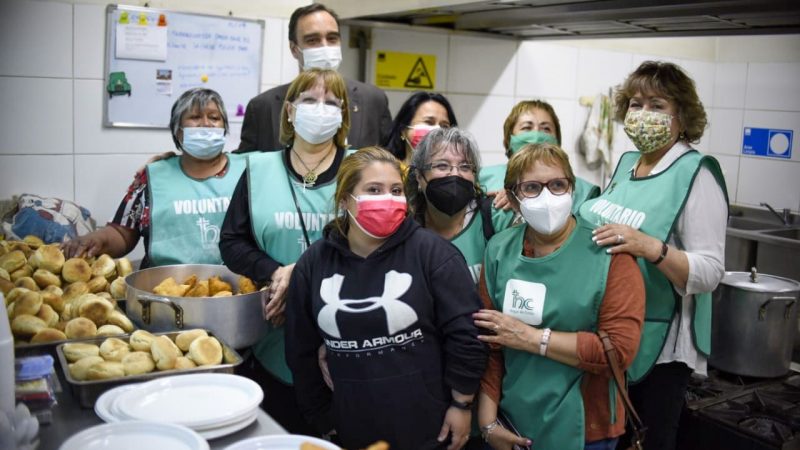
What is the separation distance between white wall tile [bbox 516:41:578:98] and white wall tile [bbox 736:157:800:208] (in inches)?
Answer: 46.9

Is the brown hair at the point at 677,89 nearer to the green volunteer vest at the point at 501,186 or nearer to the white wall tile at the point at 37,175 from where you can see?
the green volunteer vest at the point at 501,186

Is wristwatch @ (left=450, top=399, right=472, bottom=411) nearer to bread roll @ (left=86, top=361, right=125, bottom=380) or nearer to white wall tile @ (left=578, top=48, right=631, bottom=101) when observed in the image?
bread roll @ (left=86, top=361, right=125, bottom=380)

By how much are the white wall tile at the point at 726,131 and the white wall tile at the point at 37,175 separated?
3.85 metres

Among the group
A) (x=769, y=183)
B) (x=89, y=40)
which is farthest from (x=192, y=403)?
(x=769, y=183)

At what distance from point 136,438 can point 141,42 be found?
217cm

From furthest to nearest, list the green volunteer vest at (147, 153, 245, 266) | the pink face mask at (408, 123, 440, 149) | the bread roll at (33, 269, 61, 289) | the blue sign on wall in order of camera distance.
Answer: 1. the blue sign on wall
2. the pink face mask at (408, 123, 440, 149)
3. the green volunteer vest at (147, 153, 245, 266)
4. the bread roll at (33, 269, 61, 289)

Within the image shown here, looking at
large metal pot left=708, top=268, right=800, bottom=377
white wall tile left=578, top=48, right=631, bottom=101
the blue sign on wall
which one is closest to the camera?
large metal pot left=708, top=268, right=800, bottom=377

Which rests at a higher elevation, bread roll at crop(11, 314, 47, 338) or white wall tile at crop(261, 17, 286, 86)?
white wall tile at crop(261, 17, 286, 86)

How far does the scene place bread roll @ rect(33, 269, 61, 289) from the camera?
191cm

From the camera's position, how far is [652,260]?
184 cm

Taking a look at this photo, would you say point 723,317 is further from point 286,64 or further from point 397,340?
point 286,64

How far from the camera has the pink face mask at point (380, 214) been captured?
5.63ft

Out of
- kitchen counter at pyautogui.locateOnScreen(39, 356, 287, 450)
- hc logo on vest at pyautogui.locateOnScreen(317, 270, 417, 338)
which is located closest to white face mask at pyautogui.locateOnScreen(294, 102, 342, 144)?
hc logo on vest at pyautogui.locateOnScreen(317, 270, 417, 338)

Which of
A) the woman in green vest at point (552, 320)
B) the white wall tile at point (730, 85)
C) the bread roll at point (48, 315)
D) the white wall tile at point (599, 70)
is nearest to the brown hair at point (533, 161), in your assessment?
the woman in green vest at point (552, 320)
